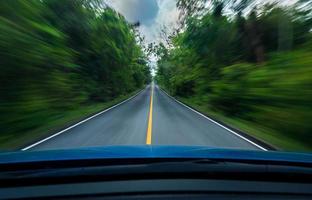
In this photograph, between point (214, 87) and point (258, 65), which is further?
point (214, 87)

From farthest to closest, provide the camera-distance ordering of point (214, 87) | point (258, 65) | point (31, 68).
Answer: point (214, 87) < point (258, 65) < point (31, 68)

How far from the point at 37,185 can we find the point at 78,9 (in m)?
20.6

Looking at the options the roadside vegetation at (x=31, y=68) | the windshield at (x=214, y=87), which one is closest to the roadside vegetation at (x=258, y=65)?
the windshield at (x=214, y=87)

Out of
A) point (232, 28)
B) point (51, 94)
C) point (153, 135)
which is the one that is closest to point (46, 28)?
point (51, 94)

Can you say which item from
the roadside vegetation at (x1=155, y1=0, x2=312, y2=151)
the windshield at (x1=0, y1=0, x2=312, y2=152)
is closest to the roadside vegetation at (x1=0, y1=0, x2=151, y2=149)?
the windshield at (x1=0, y1=0, x2=312, y2=152)

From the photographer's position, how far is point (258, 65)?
1939 centimetres

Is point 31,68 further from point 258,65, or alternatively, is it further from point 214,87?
point 214,87

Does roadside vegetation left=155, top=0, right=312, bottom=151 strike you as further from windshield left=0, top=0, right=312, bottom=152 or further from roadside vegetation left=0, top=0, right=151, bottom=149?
roadside vegetation left=0, top=0, right=151, bottom=149

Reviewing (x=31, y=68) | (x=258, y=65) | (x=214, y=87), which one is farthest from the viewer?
(x=214, y=87)

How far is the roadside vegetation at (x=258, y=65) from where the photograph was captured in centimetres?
1142

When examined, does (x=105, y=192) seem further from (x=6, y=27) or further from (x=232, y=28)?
(x=232, y=28)

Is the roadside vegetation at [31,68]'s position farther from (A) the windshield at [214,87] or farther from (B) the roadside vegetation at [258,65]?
(B) the roadside vegetation at [258,65]

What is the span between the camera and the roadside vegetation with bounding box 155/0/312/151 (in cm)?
1142

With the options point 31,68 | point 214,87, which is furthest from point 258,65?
point 31,68
